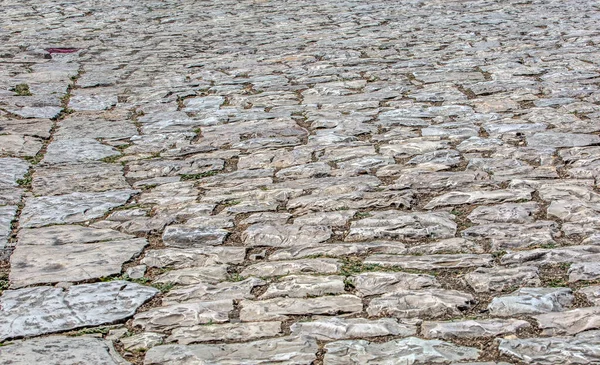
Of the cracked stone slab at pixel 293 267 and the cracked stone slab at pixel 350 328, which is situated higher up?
the cracked stone slab at pixel 350 328

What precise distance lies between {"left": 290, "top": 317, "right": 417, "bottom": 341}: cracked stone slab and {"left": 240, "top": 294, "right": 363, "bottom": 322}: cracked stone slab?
0.26 feet

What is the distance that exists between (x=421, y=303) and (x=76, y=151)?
→ 2.92m

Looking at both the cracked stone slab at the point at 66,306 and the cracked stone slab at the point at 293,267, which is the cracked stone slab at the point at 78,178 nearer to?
the cracked stone slab at the point at 66,306

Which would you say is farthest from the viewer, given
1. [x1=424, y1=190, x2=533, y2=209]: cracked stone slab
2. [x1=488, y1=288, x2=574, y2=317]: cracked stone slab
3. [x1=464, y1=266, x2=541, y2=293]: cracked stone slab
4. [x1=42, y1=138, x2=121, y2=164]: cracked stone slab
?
[x1=42, y1=138, x2=121, y2=164]: cracked stone slab

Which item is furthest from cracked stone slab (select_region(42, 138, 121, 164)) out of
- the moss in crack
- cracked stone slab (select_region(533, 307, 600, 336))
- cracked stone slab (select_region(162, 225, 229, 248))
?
cracked stone slab (select_region(533, 307, 600, 336))

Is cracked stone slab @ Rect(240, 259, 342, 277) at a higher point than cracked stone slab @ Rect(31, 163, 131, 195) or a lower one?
higher

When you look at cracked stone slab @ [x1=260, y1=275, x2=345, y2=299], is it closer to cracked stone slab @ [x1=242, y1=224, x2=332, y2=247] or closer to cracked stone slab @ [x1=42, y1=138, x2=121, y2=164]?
cracked stone slab @ [x1=242, y1=224, x2=332, y2=247]

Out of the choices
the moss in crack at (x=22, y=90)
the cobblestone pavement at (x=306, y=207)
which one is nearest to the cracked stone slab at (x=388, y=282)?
the cobblestone pavement at (x=306, y=207)

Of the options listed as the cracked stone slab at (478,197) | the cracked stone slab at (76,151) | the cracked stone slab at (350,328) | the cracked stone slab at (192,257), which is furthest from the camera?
the cracked stone slab at (76,151)

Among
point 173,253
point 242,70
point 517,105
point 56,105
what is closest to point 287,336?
point 173,253

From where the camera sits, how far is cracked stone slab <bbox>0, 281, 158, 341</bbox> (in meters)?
2.94

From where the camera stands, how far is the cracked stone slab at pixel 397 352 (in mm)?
2584

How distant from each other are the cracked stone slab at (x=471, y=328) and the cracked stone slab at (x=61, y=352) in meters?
0.97

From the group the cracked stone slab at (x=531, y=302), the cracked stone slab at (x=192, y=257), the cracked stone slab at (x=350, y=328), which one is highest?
the cracked stone slab at (x=350, y=328)
